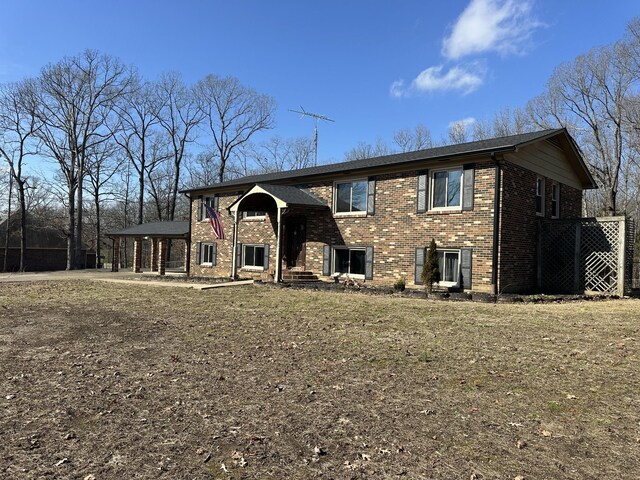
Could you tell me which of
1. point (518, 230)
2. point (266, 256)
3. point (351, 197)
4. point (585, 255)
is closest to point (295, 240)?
point (266, 256)

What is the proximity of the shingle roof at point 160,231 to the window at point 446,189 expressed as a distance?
15.5 m

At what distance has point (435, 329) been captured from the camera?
319 inches

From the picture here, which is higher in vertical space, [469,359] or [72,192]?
[72,192]

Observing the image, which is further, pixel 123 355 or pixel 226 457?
pixel 123 355

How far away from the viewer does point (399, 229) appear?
15.6 m

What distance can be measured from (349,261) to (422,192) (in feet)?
13.5

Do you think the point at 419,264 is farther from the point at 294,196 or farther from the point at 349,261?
the point at 294,196

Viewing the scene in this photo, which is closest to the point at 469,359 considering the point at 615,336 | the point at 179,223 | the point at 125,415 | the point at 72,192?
the point at 615,336

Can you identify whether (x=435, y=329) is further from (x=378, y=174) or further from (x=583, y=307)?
(x=378, y=174)

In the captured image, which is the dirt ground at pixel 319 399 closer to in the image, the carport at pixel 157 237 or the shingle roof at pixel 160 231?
the shingle roof at pixel 160 231

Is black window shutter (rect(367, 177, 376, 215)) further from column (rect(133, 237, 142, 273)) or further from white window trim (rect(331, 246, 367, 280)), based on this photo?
column (rect(133, 237, 142, 273))

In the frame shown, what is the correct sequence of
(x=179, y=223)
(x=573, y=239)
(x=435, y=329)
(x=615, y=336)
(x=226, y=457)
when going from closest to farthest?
(x=226, y=457) < (x=615, y=336) < (x=435, y=329) < (x=573, y=239) < (x=179, y=223)

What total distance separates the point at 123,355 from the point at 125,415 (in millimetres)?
2393

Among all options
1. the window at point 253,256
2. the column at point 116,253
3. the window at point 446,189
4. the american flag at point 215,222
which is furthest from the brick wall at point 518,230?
the column at point 116,253
